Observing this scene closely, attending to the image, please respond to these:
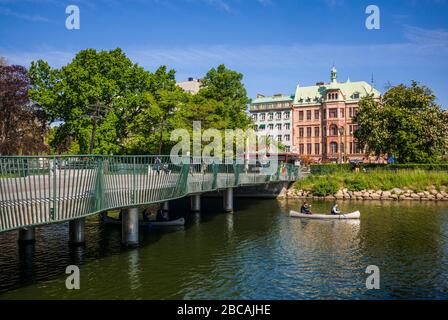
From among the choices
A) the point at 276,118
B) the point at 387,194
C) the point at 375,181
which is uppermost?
the point at 276,118

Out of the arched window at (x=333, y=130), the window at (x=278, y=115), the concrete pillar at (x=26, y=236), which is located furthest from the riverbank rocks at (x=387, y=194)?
the window at (x=278, y=115)

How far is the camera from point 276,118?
129000 millimetres

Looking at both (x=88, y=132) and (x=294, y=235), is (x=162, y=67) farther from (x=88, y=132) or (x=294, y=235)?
(x=294, y=235)

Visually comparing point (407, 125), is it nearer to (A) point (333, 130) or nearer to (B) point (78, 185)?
(A) point (333, 130)

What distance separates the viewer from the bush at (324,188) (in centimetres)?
6257

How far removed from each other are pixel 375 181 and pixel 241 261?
137 feet

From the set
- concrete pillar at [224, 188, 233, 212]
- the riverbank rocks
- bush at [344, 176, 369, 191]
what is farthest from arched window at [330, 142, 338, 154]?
concrete pillar at [224, 188, 233, 212]

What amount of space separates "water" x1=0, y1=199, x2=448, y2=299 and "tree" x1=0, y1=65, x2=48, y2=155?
26543 millimetres

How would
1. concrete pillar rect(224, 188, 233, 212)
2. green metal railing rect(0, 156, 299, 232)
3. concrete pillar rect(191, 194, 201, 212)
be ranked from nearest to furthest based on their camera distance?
1. green metal railing rect(0, 156, 299, 232)
2. concrete pillar rect(191, 194, 201, 212)
3. concrete pillar rect(224, 188, 233, 212)

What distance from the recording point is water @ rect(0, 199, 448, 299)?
20.7 meters

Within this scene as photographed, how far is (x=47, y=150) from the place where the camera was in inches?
2697

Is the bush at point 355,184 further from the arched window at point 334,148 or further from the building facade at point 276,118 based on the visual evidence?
the building facade at point 276,118

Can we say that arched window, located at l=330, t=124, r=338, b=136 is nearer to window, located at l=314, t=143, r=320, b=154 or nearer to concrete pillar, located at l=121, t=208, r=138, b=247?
window, located at l=314, t=143, r=320, b=154

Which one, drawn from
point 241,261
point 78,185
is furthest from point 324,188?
point 78,185
